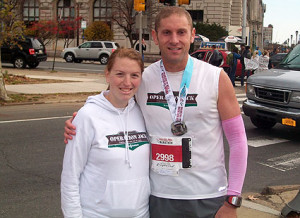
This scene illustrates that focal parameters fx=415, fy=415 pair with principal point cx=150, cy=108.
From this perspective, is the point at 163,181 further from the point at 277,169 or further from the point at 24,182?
the point at 277,169

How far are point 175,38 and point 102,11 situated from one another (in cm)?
5343

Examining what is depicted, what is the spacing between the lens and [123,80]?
2.36 meters

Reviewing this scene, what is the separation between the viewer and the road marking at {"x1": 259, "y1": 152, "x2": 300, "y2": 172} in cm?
670

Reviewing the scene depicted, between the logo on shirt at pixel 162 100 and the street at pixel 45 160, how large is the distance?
101 inches

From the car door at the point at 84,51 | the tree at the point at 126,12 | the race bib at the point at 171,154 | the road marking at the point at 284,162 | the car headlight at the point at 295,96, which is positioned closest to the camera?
the race bib at the point at 171,154

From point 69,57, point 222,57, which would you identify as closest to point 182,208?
point 222,57

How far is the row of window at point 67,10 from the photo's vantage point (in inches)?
2099

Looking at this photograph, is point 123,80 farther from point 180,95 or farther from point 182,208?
point 182,208

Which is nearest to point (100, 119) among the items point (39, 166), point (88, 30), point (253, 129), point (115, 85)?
point (115, 85)

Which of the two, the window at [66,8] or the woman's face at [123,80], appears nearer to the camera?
the woman's face at [123,80]

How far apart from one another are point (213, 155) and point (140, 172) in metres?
0.44

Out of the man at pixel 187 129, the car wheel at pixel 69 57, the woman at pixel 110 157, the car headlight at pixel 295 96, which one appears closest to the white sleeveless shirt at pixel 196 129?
the man at pixel 187 129

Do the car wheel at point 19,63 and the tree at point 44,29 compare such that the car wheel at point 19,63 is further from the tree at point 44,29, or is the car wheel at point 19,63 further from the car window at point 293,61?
the car window at point 293,61

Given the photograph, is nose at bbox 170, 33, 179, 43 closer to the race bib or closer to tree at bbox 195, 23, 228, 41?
the race bib
